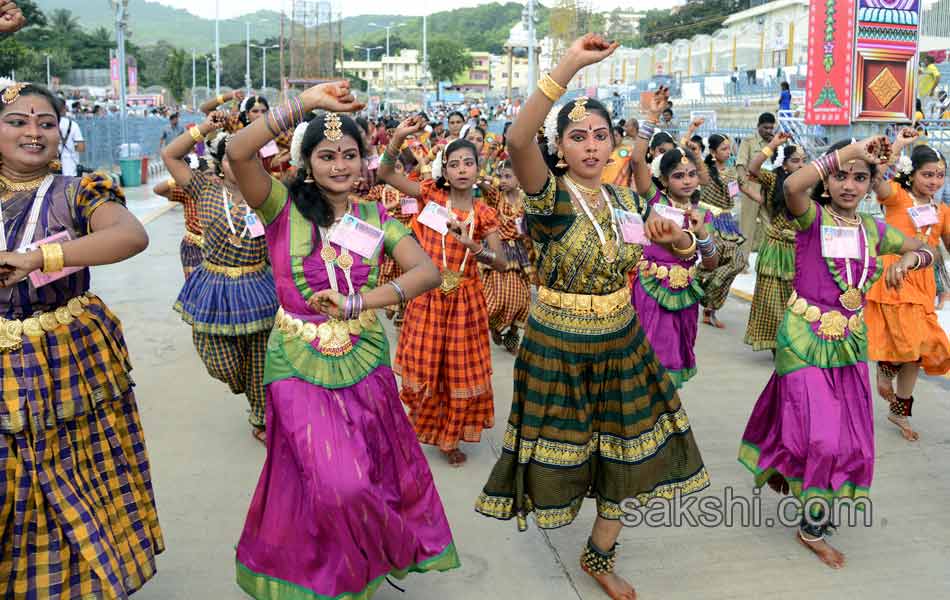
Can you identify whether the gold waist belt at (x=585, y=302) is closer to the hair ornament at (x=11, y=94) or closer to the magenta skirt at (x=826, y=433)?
the magenta skirt at (x=826, y=433)

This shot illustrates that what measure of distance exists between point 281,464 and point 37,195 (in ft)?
4.33

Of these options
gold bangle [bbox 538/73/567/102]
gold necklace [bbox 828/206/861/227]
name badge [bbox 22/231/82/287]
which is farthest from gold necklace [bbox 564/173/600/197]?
name badge [bbox 22/231/82/287]

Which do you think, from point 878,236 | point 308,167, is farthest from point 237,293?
point 878,236

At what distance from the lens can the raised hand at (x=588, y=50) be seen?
3.31 meters

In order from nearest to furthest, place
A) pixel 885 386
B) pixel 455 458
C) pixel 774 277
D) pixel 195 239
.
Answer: pixel 455 458, pixel 885 386, pixel 195 239, pixel 774 277

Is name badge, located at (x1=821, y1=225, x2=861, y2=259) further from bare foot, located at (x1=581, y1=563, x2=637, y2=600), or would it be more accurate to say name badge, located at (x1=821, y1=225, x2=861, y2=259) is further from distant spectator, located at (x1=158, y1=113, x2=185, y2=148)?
distant spectator, located at (x1=158, y1=113, x2=185, y2=148)

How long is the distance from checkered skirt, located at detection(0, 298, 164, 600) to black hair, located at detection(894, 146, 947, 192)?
490 centimetres

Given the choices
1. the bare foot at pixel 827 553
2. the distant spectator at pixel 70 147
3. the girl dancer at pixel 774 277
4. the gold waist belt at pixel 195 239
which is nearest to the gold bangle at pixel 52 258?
the bare foot at pixel 827 553

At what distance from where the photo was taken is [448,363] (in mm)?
5781

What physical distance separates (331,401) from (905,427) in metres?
4.21

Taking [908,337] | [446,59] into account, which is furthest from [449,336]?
[446,59]

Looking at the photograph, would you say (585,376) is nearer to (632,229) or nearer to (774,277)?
(632,229)

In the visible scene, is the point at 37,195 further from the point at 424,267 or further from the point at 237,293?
the point at 237,293

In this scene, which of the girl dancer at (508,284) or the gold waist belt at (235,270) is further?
the girl dancer at (508,284)
